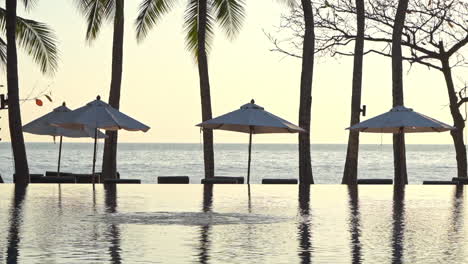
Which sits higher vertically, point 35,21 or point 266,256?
point 35,21

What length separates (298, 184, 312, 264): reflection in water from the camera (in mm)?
11594

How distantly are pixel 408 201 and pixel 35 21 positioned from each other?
13.9 m

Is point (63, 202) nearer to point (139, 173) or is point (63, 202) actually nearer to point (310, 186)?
point (310, 186)

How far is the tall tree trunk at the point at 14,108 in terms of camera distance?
2733 centimetres

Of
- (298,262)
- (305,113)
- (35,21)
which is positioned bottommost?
(298,262)

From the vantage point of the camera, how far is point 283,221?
15898mm

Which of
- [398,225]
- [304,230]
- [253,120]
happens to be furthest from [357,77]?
[304,230]

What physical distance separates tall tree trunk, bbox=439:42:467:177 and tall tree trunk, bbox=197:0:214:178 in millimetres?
8434

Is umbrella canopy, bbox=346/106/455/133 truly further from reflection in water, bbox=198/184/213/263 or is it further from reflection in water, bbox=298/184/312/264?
reflection in water, bbox=198/184/213/263

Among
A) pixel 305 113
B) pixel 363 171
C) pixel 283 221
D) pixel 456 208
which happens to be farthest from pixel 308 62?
pixel 363 171

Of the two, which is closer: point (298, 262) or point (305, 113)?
point (298, 262)

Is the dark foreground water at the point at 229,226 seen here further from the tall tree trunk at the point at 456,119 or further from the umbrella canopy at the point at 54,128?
the tall tree trunk at the point at 456,119

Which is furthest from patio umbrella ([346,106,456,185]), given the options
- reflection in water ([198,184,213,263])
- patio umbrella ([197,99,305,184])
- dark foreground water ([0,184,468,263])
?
reflection in water ([198,184,213,263])

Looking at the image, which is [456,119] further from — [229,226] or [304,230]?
[304,230]
